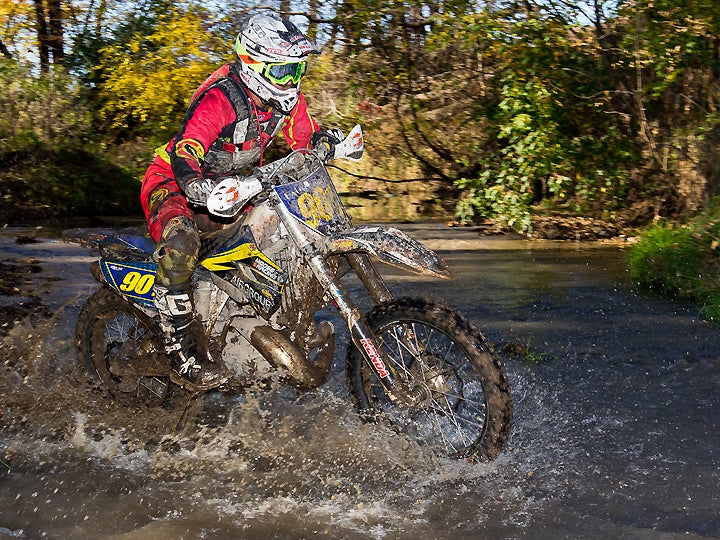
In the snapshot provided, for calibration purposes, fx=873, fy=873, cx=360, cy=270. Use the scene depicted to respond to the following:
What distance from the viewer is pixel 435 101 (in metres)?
11.1

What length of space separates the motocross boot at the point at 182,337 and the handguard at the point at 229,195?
2.14ft

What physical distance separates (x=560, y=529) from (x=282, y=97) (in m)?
2.42

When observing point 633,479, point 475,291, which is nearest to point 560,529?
point 633,479

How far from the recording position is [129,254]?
15.8ft

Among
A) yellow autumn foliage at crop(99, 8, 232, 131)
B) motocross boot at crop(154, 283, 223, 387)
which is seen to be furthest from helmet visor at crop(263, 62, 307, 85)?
yellow autumn foliage at crop(99, 8, 232, 131)

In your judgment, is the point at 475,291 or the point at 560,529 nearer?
the point at 560,529

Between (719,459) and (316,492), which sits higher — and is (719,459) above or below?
above

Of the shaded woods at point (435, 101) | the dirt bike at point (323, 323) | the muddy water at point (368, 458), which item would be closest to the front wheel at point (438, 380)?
the dirt bike at point (323, 323)

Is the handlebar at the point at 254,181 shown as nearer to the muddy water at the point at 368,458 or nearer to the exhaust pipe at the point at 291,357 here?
the exhaust pipe at the point at 291,357

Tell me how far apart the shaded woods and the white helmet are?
5.37m

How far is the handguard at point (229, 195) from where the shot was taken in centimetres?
389

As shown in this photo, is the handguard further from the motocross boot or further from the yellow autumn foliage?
the yellow autumn foliage

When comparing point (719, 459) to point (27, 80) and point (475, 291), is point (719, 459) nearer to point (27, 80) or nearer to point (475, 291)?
point (475, 291)

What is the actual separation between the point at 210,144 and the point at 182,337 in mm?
1001
